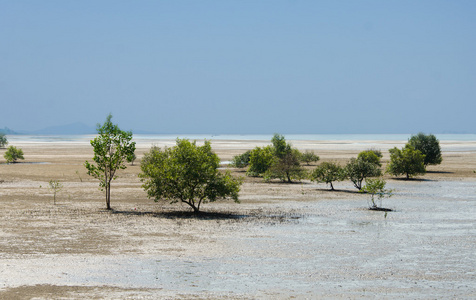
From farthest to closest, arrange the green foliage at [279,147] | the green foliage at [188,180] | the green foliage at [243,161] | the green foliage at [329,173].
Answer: the green foliage at [243,161], the green foliage at [279,147], the green foliage at [329,173], the green foliage at [188,180]

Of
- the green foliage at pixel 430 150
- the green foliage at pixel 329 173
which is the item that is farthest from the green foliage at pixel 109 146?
A: the green foliage at pixel 430 150

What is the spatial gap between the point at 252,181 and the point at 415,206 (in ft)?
58.4

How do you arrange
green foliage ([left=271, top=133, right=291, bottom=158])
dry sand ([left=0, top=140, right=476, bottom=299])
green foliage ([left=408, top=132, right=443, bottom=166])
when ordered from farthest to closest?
1. green foliage ([left=408, top=132, right=443, bottom=166])
2. green foliage ([left=271, top=133, right=291, bottom=158])
3. dry sand ([left=0, top=140, right=476, bottom=299])

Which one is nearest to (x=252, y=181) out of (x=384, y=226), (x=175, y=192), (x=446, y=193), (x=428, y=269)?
(x=446, y=193)

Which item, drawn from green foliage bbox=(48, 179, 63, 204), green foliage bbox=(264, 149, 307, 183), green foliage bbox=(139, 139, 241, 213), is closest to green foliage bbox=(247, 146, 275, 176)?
green foliage bbox=(264, 149, 307, 183)

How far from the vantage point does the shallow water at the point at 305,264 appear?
12969 millimetres

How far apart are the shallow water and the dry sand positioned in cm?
4

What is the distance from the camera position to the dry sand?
12906 millimetres

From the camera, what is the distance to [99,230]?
68.0 ft

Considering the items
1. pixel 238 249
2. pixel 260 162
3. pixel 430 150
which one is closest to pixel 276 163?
pixel 260 162

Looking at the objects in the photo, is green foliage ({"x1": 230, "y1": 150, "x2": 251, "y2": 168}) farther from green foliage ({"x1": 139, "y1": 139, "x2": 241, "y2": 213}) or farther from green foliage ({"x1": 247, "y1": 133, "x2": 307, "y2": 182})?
green foliage ({"x1": 139, "y1": 139, "x2": 241, "y2": 213})

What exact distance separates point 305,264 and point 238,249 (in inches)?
113

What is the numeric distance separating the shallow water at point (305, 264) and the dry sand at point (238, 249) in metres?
0.04

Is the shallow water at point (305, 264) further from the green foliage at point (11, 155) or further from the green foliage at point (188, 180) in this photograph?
the green foliage at point (11, 155)
